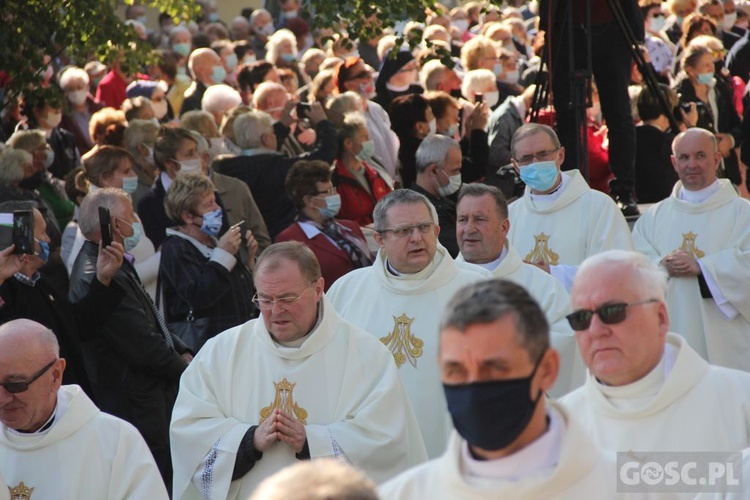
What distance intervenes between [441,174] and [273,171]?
156cm

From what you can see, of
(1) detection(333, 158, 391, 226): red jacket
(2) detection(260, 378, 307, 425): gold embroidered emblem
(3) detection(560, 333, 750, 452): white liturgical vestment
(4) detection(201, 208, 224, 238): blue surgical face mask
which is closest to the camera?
(3) detection(560, 333, 750, 452): white liturgical vestment

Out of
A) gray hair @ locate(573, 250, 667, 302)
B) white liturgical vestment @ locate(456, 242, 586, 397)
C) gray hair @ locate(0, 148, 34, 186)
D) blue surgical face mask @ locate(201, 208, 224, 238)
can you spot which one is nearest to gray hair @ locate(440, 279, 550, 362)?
gray hair @ locate(573, 250, 667, 302)

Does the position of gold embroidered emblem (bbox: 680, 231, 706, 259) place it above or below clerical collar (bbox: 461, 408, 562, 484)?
above

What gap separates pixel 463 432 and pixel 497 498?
0.63ft

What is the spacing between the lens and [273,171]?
999 cm

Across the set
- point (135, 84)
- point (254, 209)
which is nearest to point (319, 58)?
point (135, 84)

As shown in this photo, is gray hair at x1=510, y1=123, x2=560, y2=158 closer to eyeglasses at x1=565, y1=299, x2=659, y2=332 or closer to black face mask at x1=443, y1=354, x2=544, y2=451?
eyeglasses at x1=565, y1=299, x2=659, y2=332

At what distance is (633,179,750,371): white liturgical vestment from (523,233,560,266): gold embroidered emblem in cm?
73

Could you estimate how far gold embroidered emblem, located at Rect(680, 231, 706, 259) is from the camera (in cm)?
862

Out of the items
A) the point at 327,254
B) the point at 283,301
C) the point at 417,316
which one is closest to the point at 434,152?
the point at 327,254

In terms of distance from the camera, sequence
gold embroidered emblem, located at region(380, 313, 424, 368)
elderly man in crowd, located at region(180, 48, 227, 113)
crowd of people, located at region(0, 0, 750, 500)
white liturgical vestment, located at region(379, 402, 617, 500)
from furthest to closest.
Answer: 1. elderly man in crowd, located at region(180, 48, 227, 113)
2. gold embroidered emblem, located at region(380, 313, 424, 368)
3. crowd of people, located at region(0, 0, 750, 500)
4. white liturgical vestment, located at region(379, 402, 617, 500)

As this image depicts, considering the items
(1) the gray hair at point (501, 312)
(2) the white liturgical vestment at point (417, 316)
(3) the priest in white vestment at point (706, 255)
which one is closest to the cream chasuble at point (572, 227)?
(3) the priest in white vestment at point (706, 255)

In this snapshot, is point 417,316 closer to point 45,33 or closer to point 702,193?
point 702,193

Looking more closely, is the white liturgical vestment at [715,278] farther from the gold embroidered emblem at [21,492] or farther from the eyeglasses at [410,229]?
the gold embroidered emblem at [21,492]
